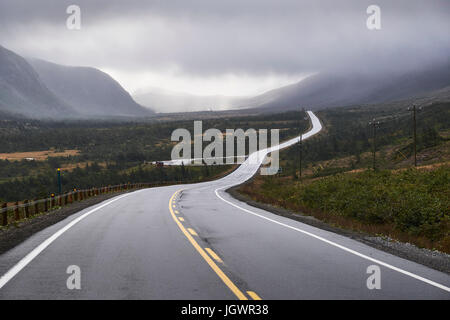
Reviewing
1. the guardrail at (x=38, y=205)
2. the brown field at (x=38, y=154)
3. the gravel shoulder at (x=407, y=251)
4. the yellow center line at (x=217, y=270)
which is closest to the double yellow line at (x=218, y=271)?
the yellow center line at (x=217, y=270)

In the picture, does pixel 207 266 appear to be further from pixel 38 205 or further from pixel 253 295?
pixel 38 205

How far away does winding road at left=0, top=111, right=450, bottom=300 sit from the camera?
22.3ft

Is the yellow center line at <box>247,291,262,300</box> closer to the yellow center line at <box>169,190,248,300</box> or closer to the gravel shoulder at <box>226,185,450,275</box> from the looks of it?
the yellow center line at <box>169,190,248,300</box>

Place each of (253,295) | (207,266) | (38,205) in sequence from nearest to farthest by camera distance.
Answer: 1. (253,295)
2. (207,266)
3. (38,205)

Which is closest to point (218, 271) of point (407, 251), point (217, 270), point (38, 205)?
point (217, 270)

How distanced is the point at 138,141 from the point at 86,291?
5348 inches

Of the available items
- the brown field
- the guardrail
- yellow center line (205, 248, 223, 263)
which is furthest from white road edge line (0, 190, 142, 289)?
the brown field

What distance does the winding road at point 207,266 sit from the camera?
6.80m

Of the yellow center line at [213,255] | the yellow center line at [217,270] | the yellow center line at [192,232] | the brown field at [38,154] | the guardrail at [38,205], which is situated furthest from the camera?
the brown field at [38,154]

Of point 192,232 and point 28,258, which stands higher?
point 28,258

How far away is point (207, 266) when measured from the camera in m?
8.52

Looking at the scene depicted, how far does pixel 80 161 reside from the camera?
100562mm

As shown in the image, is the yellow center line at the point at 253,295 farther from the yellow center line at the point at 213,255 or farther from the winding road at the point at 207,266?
the yellow center line at the point at 213,255
